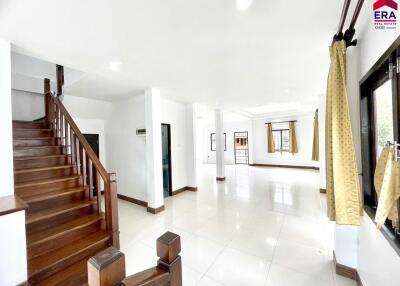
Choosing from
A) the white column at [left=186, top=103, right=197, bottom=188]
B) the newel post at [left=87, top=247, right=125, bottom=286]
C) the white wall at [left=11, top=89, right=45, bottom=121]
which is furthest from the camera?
the white column at [left=186, top=103, right=197, bottom=188]

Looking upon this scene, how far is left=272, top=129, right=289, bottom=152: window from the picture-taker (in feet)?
29.1

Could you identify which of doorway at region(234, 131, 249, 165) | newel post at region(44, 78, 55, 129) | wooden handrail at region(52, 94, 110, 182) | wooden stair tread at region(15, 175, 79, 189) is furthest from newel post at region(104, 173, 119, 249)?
doorway at region(234, 131, 249, 165)

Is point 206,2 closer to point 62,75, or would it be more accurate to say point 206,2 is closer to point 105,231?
point 105,231

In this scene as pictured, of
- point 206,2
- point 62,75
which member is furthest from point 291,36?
point 62,75

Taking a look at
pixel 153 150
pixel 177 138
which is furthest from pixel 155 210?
pixel 177 138

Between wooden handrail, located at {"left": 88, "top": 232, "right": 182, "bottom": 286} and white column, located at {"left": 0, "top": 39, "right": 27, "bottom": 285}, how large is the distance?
1.74 meters

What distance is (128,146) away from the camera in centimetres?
451

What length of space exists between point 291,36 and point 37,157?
154 inches

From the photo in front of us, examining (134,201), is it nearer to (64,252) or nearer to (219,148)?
(64,252)

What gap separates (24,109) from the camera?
159 inches

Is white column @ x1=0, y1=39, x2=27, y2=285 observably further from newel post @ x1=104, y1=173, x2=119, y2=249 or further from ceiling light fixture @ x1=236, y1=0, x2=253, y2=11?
ceiling light fixture @ x1=236, y1=0, x2=253, y2=11

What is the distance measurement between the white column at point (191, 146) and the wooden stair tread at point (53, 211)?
3.00m

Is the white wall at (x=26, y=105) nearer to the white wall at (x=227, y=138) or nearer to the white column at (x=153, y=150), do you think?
the white column at (x=153, y=150)

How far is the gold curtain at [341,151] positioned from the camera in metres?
1.49
